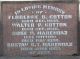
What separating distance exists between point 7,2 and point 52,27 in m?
1.43

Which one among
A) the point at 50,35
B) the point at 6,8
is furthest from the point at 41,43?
the point at 6,8

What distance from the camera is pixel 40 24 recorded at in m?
8.16

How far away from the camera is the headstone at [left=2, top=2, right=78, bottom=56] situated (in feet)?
26.7

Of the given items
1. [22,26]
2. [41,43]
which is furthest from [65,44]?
[22,26]

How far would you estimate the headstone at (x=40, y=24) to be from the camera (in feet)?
26.7

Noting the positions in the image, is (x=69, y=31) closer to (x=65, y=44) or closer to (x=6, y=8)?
(x=65, y=44)

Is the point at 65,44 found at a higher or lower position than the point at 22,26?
lower

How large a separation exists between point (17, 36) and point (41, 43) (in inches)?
27.6

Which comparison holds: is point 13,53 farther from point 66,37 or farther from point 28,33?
point 66,37

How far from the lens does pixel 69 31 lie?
8164 mm

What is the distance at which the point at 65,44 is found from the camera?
8203 mm

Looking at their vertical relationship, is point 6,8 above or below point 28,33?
above

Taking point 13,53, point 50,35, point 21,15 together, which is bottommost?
point 13,53

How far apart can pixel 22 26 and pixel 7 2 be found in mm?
788
